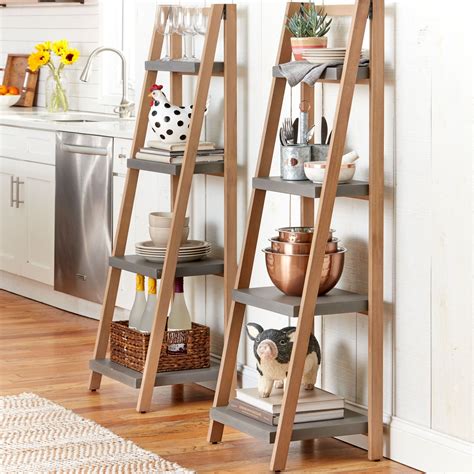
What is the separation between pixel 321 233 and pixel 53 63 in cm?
A: 407

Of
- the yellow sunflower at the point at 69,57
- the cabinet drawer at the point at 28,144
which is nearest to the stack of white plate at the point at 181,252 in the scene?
the cabinet drawer at the point at 28,144

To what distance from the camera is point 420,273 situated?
3422mm

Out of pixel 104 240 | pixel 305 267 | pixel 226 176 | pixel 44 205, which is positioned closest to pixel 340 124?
pixel 305 267

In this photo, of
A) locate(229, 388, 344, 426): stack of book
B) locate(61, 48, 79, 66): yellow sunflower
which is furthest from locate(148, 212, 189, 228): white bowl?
locate(61, 48, 79, 66): yellow sunflower

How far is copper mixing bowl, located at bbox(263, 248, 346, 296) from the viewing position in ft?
11.5

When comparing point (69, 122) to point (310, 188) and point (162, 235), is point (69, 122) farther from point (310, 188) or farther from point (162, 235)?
point (310, 188)

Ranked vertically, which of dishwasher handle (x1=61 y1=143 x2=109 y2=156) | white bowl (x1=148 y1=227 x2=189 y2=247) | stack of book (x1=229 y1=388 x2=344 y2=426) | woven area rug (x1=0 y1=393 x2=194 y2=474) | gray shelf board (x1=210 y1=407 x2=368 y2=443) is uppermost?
dishwasher handle (x1=61 y1=143 x2=109 y2=156)

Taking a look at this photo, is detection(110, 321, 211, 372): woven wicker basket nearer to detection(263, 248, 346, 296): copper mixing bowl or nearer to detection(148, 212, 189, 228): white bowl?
detection(148, 212, 189, 228): white bowl

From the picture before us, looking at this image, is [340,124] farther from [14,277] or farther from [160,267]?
[14,277]

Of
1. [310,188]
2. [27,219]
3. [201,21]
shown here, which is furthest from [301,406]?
[27,219]

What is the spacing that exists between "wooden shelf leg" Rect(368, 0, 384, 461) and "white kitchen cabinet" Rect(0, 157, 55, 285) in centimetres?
265

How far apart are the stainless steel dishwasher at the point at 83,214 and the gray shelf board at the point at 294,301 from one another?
1.80 meters

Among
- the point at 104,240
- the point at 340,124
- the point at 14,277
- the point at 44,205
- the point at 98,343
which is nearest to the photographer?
the point at 340,124

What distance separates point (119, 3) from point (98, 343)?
263 cm
